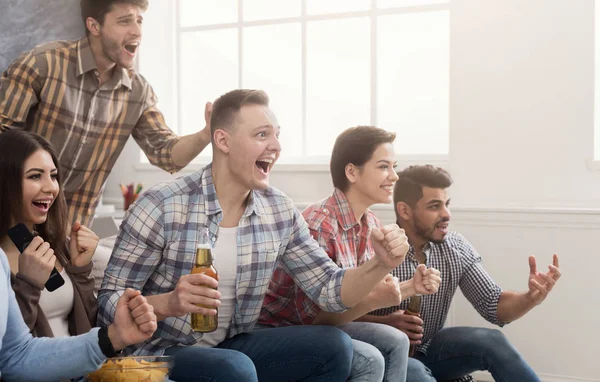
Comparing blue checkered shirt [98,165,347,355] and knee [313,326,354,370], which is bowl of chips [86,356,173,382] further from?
knee [313,326,354,370]

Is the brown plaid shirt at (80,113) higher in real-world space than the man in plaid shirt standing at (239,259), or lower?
higher

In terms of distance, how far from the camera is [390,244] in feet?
6.95

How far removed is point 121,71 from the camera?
9.81 ft

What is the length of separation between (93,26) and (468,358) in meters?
1.92

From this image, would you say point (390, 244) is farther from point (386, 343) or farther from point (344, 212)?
point (344, 212)

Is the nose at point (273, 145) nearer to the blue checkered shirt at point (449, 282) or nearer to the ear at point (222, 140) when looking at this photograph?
the ear at point (222, 140)

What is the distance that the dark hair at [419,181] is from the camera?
303 cm

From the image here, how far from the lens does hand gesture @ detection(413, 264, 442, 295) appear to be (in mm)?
2420

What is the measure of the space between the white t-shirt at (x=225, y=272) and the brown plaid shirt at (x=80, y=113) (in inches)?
34.5

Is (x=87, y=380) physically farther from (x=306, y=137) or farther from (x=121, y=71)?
(x=306, y=137)

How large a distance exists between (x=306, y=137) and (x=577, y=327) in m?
1.85

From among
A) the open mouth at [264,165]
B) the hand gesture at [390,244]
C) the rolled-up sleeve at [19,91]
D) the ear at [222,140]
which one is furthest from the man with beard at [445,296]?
the rolled-up sleeve at [19,91]

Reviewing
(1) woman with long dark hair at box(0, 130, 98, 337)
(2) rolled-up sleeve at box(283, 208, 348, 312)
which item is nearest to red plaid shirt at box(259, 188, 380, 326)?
(2) rolled-up sleeve at box(283, 208, 348, 312)

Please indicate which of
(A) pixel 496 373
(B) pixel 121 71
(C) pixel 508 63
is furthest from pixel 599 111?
(B) pixel 121 71
